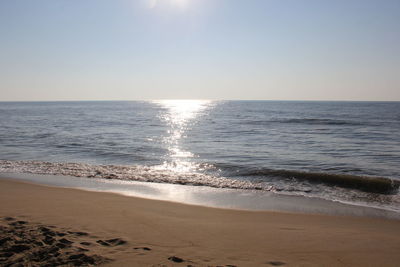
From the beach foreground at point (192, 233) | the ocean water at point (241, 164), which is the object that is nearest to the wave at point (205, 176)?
the ocean water at point (241, 164)

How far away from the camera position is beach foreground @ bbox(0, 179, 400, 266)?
475 cm

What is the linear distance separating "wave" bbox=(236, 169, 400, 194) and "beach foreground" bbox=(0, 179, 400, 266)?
3.80 meters

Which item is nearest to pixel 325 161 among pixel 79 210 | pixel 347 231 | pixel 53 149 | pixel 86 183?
pixel 347 231

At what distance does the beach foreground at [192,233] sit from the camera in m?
4.75

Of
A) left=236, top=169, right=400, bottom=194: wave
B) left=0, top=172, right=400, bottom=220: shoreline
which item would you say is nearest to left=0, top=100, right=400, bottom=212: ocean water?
left=236, top=169, right=400, bottom=194: wave

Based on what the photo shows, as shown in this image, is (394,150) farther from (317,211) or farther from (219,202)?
(219,202)

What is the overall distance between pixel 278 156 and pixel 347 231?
1008cm

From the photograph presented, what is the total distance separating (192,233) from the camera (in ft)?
19.4

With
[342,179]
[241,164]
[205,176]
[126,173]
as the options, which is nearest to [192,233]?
[205,176]

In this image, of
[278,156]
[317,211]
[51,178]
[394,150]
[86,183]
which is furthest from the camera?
[394,150]

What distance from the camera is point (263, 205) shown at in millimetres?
8500

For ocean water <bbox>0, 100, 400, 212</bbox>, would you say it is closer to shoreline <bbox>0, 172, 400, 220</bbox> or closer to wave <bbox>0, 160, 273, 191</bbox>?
wave <bbox>0, 160, 273, 191</bbox>

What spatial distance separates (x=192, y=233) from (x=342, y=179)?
794cm

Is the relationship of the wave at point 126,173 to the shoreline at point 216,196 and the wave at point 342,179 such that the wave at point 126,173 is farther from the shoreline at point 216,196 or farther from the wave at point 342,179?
the wave at point 342,179
